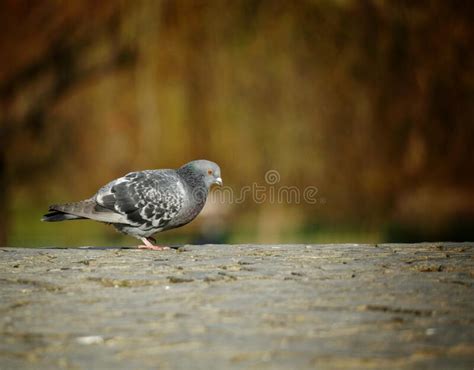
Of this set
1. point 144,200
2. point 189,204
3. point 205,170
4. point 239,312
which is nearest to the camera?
point 239,312

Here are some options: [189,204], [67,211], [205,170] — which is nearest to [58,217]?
[67,211]

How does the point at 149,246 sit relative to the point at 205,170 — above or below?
below

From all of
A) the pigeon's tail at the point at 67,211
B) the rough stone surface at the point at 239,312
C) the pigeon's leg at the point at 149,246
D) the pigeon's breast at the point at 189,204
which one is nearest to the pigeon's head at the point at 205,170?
the pigeon's breast at the point at 189,204

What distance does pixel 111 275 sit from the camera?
10.8 feet

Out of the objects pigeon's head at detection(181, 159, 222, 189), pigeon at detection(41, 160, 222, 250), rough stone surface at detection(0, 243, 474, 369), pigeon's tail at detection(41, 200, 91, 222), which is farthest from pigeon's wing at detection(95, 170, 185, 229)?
rough stone surface at detection(0, 243, 474, 369)

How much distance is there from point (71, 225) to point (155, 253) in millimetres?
3286

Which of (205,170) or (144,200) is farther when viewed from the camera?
(205,170)

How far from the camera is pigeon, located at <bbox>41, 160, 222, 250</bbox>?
15.9 ft

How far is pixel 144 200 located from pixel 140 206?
0.05 metres

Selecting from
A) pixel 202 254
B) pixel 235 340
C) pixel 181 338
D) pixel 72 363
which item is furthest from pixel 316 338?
pixel 202 254

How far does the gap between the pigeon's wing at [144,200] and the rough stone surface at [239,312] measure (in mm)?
899

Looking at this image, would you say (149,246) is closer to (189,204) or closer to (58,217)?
(189,204)

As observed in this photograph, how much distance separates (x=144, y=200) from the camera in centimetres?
483

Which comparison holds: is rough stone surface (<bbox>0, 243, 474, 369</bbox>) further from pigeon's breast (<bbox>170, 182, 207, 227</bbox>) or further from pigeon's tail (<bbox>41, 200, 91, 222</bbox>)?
pigeon's breast (<bbox>170, 182, 207, 227</bbox>)
